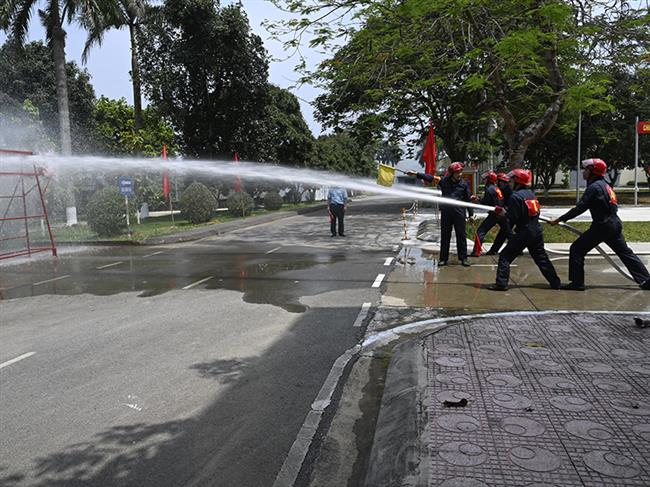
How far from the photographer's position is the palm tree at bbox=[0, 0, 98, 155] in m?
20.7

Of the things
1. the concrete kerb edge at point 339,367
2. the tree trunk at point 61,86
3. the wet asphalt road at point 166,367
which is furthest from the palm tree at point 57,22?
the concrete kerb edge at point 339,367

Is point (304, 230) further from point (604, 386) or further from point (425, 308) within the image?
point (604, 386)

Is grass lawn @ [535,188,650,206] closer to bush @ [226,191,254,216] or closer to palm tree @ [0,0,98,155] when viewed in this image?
bush @ [226,191,254,216]

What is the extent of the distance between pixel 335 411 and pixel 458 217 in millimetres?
6891

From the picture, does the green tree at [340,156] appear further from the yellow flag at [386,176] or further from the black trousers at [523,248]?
the black trousers at [523,248]

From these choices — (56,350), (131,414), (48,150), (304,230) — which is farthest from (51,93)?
(131,414)

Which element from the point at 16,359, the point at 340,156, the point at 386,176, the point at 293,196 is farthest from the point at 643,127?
the point at 340,156

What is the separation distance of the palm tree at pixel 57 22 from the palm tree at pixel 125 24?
0.73 m

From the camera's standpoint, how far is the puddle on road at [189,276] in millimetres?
8727

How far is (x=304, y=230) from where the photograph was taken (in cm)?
2006

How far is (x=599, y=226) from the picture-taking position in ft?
24.5

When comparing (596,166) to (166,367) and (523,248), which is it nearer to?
(523,248)

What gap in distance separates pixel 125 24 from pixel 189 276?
21.9 meters

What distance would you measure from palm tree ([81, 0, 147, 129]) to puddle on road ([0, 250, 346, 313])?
47.9ft
